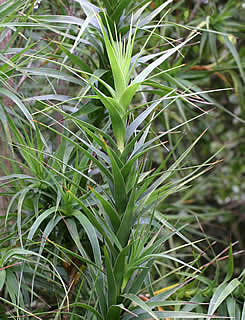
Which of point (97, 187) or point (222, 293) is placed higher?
point (97, 187)

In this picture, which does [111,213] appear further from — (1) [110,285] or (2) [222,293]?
(2) [222,293]

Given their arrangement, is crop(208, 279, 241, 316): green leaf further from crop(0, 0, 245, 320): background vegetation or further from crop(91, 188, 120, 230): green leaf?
crop(91, 188, 120, 230): green leaf

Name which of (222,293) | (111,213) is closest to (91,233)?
(111,213)

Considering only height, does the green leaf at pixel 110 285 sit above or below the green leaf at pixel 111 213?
below

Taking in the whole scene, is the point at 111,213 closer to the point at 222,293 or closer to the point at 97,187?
the point at 97,187

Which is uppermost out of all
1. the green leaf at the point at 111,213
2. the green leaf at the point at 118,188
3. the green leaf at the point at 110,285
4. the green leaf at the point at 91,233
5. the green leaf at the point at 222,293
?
the green leaf at the point at 118,188

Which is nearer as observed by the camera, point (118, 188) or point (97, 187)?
point (118, 188)

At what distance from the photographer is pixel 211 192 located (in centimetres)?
200

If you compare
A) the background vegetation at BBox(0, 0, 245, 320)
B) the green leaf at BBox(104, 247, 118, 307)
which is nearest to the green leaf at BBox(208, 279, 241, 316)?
the background vegetation at BBox(0, 0, 245, 320)

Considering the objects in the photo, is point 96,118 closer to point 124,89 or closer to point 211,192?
point 124,89

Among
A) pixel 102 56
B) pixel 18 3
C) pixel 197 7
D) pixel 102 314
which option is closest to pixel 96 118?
pixel 102 56

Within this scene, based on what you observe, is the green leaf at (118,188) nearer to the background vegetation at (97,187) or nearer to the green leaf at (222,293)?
the background vegetation at (97,187)

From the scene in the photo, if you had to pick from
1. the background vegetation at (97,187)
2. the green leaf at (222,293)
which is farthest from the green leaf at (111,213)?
the green leaf at (222,293)

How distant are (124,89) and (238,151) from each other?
1396 millimetres
